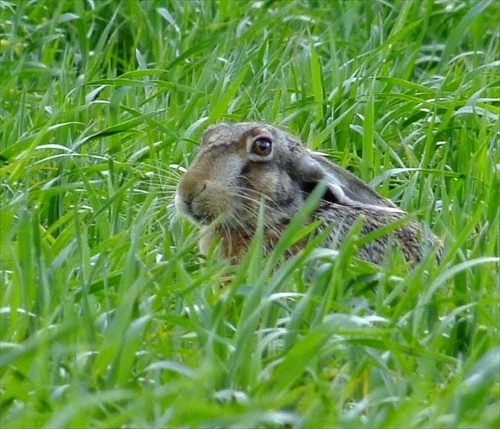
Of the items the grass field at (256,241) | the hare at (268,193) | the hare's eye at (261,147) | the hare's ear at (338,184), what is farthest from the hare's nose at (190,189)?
the hare's ear at (338,184)

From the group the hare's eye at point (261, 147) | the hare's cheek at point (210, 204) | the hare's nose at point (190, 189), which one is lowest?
the hare's cheek at point (210, 204)

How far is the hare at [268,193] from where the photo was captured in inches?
181

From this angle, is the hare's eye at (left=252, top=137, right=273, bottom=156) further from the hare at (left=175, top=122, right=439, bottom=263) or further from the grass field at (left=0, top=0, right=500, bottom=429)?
the grass field at (left=0, top=0, right=500, bottom=429)

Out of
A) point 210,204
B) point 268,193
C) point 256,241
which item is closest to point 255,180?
point 268,193

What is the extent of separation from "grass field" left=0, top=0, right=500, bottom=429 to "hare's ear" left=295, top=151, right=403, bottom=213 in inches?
6.9

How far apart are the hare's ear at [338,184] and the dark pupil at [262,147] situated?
0.12 meters

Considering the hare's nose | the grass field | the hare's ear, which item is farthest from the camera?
the hare's ear

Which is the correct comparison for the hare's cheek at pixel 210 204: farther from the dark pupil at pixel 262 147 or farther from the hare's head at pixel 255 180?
the dark pupil at pixel 262 147

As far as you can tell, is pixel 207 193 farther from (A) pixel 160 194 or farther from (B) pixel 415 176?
(B) pixel 415 176

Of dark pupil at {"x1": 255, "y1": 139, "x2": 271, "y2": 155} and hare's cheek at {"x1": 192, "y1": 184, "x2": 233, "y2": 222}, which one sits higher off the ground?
dark pupil at {"x1": 255, "y1": 139, "x2": 271, "y2": 155}

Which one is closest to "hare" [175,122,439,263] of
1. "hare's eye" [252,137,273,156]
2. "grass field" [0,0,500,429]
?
"hare's eye" [252,137,273,156]

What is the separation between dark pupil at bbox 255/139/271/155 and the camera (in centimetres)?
481

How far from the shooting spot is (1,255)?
150 inches

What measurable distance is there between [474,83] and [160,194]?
1538 millimetres
